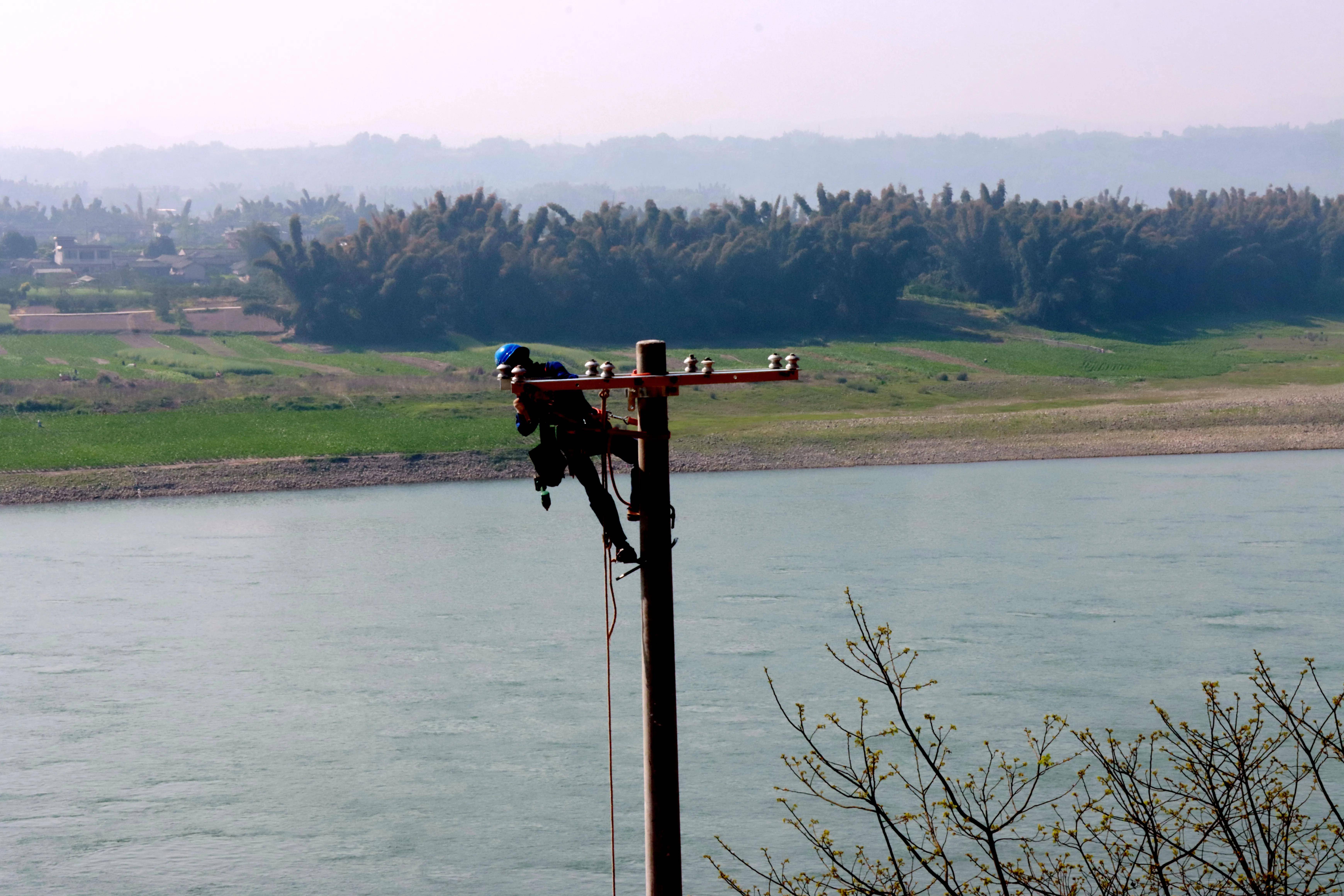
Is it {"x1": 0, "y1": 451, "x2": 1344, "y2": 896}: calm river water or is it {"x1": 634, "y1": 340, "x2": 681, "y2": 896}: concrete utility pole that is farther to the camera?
{"x1": 0, "y1": 451, "x2": 1344, "y2": 896}: calm river water

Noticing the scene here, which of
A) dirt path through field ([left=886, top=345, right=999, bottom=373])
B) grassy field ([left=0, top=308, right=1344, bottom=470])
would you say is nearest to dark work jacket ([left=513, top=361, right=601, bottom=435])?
grassy field ([left=0, top=308, right=1344, bottom=470])

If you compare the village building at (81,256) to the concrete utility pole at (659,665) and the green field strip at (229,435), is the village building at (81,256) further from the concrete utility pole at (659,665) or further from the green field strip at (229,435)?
the concrete utility pole at (659,665)

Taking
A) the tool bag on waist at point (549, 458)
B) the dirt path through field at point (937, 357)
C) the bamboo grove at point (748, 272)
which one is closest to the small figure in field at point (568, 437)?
the tool bag on waist at point (549, 458)

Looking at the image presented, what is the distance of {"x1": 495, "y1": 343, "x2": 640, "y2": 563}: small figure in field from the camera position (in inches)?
321

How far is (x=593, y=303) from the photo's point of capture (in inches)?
3433

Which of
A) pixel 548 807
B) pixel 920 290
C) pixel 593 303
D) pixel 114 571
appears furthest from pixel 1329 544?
pixel 920 290

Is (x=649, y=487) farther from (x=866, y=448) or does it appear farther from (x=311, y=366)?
(x=311, y=366)

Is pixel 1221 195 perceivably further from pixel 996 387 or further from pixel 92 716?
pixel 92 716

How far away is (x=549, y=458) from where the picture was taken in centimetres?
834

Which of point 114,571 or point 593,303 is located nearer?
point 114,571

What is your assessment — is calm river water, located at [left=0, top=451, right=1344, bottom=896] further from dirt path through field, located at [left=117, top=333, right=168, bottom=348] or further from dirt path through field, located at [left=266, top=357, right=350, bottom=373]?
dirt path through field, located at [left=117, top=333, right=168, bottom=348]

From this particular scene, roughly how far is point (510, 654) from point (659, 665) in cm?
1813

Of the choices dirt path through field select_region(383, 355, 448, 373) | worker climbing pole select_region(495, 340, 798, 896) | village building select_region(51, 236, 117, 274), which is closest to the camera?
worker climbing pole select_region(495, 340, 798, 896)

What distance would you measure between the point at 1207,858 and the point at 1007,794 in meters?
2.58
